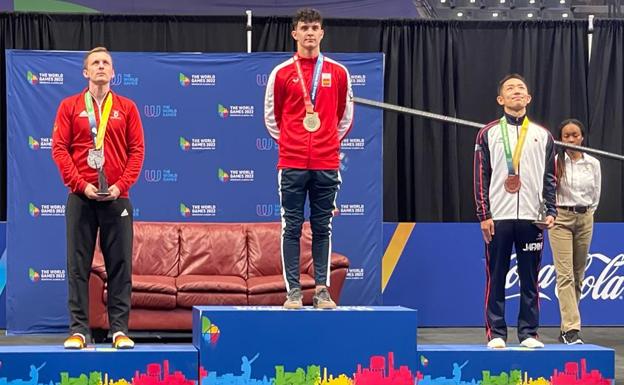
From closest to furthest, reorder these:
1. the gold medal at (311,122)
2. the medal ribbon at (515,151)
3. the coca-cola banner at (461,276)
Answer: the gold medal at (311,122) < the medal ribbon at (515,151) < the coca-cola banner at (461,276)

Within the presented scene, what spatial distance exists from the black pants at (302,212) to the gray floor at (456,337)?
8.45 feet

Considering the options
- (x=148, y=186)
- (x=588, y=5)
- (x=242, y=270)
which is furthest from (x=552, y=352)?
(x=588, y=5)

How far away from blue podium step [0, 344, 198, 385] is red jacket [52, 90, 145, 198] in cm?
79

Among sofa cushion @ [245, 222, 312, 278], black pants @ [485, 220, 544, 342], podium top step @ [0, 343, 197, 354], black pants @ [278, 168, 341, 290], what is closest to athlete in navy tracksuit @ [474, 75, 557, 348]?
black pants @ [485, 220, 544, 342]

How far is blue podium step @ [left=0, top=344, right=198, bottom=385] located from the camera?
4672mm

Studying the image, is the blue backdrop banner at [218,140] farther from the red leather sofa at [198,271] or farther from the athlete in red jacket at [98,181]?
the athlete in red jacket at [98,181]

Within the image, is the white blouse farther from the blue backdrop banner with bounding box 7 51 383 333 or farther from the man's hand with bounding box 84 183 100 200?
the man's hand with bounding box 84 183 100 200

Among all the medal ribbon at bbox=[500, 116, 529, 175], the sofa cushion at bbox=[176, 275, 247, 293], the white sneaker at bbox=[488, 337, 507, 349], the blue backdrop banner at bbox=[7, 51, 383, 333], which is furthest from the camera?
the blue backdrop banner at bbox=[7, 51, 383, 333]

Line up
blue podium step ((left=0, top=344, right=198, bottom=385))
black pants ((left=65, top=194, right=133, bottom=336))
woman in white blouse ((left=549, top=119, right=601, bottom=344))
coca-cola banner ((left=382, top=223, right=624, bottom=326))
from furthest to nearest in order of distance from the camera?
coca-cola banner ((left=382, top=223, right=624, bottom=326)), woman in white blouse ((left=549, top=119, right=601, bottom=344)), black pants ((left=65, top=194, right=133, bottom=336)), blue podium step ((left=0, top=344, right=198, bottom=385))

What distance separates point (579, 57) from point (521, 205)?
463cm

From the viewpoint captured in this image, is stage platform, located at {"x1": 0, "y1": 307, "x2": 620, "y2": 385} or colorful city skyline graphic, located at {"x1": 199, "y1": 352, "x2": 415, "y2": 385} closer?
stage platform, located at {"x1": 0, "y1": 307, "x2": 620, "y2": 385}

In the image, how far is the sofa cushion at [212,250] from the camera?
812cm

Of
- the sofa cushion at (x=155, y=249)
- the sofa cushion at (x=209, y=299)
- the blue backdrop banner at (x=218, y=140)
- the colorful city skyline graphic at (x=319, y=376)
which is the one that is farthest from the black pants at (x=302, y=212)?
the blue backdrop banner at (x=218, y=140)

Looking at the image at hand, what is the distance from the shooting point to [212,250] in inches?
324
